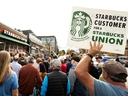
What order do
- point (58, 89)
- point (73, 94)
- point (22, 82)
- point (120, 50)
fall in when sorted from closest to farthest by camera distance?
point (120, 50) → point (58, 89) → point (73, 94) → point (22, 82)

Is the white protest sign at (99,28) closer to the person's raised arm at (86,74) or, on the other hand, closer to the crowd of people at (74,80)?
the crowd of people at (74,80)

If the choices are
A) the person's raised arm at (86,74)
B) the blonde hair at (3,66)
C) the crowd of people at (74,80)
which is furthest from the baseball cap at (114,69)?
the blonde hair at (3,66)

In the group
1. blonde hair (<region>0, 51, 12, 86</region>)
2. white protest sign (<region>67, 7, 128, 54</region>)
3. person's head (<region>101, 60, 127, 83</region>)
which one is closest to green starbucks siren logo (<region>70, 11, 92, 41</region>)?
white protest sign (<region>67, 7, 128, 54</region>)

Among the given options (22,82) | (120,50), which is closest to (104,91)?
(120,50)

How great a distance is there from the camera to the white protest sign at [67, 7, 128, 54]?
6.25 feet

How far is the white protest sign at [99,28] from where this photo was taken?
1906 millimetres

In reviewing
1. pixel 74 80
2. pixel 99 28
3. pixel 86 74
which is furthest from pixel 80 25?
pixel 74 80

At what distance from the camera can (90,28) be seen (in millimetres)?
1966

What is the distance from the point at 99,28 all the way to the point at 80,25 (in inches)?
16.4

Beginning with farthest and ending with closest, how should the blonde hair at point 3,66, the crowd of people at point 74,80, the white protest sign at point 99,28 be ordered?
the white protest sign at point 99,28
the blonde hair at point 3,66
the crowd of people at point 74,80

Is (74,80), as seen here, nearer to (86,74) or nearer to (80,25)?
(86,74)

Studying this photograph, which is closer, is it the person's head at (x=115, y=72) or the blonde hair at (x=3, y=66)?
the person's head at (x=115, y=72)

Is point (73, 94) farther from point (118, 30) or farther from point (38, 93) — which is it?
point (118, 30)

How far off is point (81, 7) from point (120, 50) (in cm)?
125
